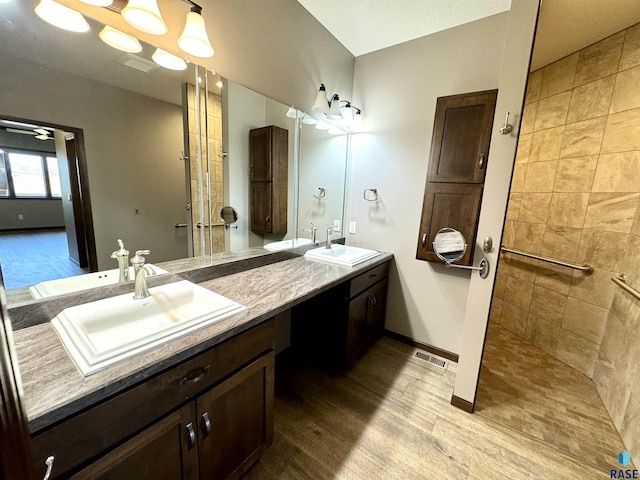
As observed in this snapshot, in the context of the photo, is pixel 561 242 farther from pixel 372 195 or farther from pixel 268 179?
pixel 268 179

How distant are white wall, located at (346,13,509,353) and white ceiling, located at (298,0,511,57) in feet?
0.27

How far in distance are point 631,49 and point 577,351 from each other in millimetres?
2239

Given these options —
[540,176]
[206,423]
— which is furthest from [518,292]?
[206,423]

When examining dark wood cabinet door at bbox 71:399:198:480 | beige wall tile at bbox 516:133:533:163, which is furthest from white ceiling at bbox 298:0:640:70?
dark wood cabinet door at bbox 71:399:198:480

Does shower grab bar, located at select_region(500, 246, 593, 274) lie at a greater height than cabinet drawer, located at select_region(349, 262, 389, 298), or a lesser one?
greater

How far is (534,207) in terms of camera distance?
2.48 m

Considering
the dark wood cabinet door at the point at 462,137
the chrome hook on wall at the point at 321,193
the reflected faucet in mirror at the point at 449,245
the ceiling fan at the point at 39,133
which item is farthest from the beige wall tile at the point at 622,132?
the ceiling fan at the point at 39,133

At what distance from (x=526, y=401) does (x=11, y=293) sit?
2.78m

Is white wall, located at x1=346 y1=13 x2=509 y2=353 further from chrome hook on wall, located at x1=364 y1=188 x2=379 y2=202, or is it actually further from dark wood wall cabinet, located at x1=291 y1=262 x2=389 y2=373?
dark wood wall cabinet, located at x1=291 y1=262 x2=389 y2=373

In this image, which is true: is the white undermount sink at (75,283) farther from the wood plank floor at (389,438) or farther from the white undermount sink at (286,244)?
the wood plank floor at (389,438)

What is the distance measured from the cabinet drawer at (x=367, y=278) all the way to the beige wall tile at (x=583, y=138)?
5.82 feet

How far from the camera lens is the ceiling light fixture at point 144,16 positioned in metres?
1.01

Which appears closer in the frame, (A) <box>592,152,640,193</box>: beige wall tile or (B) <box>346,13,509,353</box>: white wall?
(A) <box>592,152,640,193</box>: beige wall tile

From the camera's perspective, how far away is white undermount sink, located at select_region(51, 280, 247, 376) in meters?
0.76
